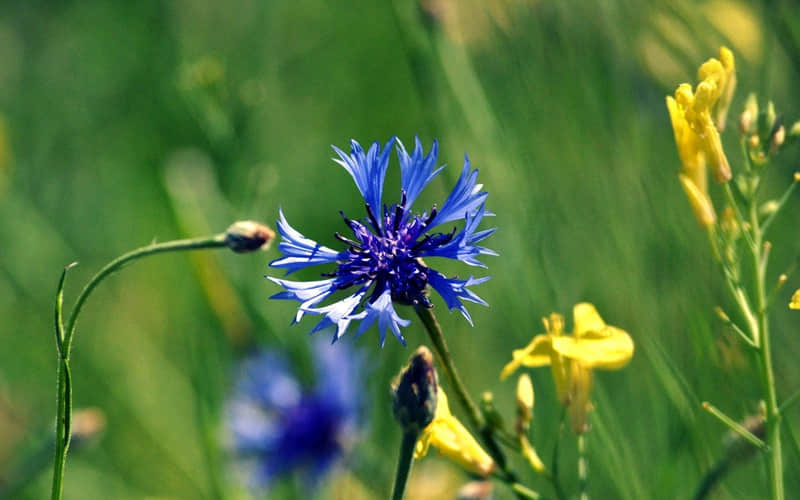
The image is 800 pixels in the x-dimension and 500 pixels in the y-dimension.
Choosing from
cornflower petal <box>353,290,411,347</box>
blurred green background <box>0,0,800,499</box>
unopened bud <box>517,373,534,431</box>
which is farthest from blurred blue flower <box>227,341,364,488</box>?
cornflower petal <box>353,290,411,347</box>

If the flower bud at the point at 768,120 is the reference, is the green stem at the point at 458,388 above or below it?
below

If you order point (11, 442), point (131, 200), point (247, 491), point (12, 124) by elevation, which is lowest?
point (247, 491)

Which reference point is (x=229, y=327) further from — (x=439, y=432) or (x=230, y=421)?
(x=439, y=432)

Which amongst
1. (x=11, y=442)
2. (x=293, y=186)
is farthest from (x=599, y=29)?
(x=11, y=442)

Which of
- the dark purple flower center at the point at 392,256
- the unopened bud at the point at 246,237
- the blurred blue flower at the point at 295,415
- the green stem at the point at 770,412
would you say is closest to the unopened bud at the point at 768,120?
the green stem at the point at 770,412

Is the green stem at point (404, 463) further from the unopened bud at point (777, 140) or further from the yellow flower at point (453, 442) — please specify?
the unopened bud at point (777, 140)

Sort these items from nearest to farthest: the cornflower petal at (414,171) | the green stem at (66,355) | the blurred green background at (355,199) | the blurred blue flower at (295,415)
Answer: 1. the green stem at (66,355)
2. the cornflower petal at (414,171)
3. the blurred green background at (355,199)
4. the blurred blue flower at (295,415)
